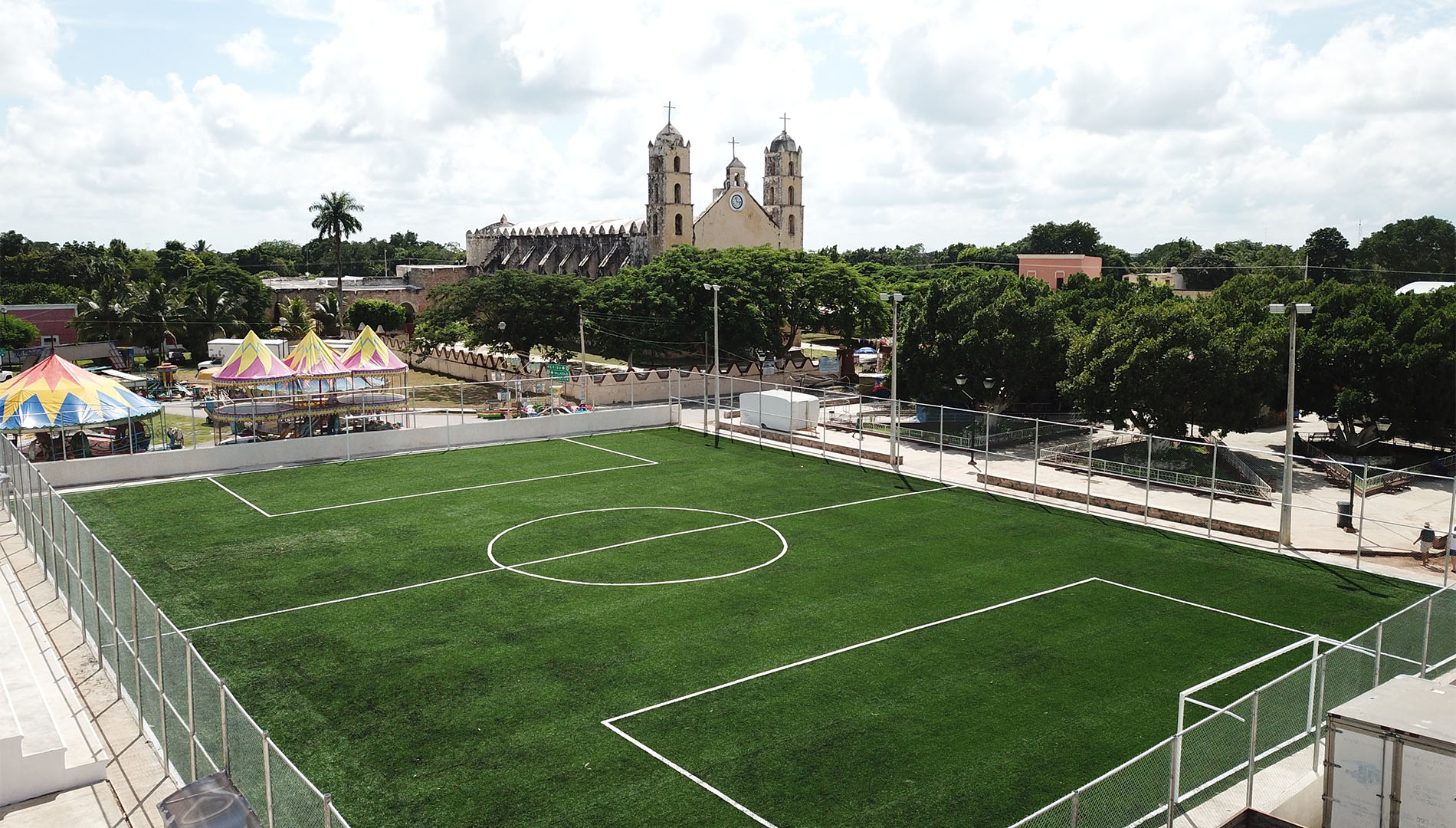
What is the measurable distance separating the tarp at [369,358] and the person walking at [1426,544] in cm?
3684

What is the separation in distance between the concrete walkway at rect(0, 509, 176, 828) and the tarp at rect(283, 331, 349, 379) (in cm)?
2357

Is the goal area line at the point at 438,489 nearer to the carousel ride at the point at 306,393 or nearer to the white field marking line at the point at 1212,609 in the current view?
the carousel ride at the point at 306,393

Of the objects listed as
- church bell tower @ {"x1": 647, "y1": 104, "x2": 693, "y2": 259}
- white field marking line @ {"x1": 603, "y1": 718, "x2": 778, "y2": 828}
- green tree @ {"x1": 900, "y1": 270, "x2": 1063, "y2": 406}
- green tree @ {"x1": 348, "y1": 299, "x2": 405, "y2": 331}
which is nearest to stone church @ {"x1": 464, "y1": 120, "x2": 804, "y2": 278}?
church bell tower @ {"x1": 647, "y1": 104, "x2": 693, "y2": 259}

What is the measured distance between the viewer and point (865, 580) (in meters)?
24.0

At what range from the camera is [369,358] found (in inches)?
1826

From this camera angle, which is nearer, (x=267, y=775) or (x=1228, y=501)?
(x=267, y=775)

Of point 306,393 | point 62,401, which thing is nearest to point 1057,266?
point 306,393

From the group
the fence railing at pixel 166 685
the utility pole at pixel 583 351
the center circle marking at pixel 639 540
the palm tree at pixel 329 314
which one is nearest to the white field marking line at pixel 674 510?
the center circle marking at pixel 639 540

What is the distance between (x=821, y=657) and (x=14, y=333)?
6657 centimetres

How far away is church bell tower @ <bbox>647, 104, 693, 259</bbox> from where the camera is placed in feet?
286

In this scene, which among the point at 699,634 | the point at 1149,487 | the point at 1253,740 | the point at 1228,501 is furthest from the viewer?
the point at 1228,501

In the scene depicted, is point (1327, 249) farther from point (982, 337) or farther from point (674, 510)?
point (674, 510)

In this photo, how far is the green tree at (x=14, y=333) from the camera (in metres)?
66.4

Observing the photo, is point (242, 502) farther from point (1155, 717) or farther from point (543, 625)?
point (1155, 717)
